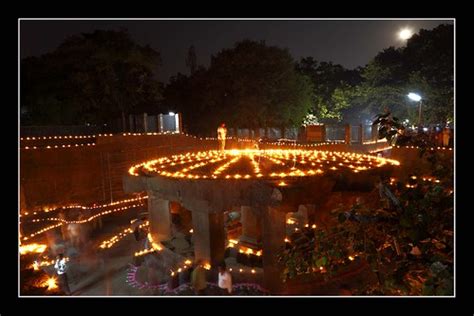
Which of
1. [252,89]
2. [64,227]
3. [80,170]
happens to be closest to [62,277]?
[64,227]

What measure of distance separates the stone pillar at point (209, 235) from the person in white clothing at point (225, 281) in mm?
602

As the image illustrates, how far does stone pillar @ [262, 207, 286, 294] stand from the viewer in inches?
385

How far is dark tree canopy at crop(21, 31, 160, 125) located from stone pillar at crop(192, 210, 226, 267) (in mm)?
18636

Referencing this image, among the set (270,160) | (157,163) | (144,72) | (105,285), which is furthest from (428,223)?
(144,72)

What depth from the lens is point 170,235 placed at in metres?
13.1

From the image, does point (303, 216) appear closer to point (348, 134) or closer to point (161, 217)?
point (161, 217)

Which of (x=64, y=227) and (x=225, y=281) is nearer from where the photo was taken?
(x=225, y=281)

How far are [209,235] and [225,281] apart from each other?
1304 mm

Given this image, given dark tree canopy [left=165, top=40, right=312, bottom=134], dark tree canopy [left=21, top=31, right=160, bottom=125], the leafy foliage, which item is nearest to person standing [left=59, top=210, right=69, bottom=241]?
dark tree canopy [left=21, top=31, right=160, bottom=125]

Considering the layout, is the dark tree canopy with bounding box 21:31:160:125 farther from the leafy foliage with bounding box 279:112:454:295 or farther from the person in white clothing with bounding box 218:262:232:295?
the leafy foliage with bounding box 279:112:454:295

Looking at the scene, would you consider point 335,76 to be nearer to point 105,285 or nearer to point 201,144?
point 201,144

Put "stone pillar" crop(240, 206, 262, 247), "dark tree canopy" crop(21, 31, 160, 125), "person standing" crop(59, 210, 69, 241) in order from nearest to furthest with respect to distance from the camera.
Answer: "stone pillar" crop(240, 206, 262, 247) < "person standing" crop(59, 210, 69, 241) < "dark tree canopy" crop(21, 31, 160, 125)

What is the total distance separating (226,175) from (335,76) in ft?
127

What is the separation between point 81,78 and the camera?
25.4 meters
